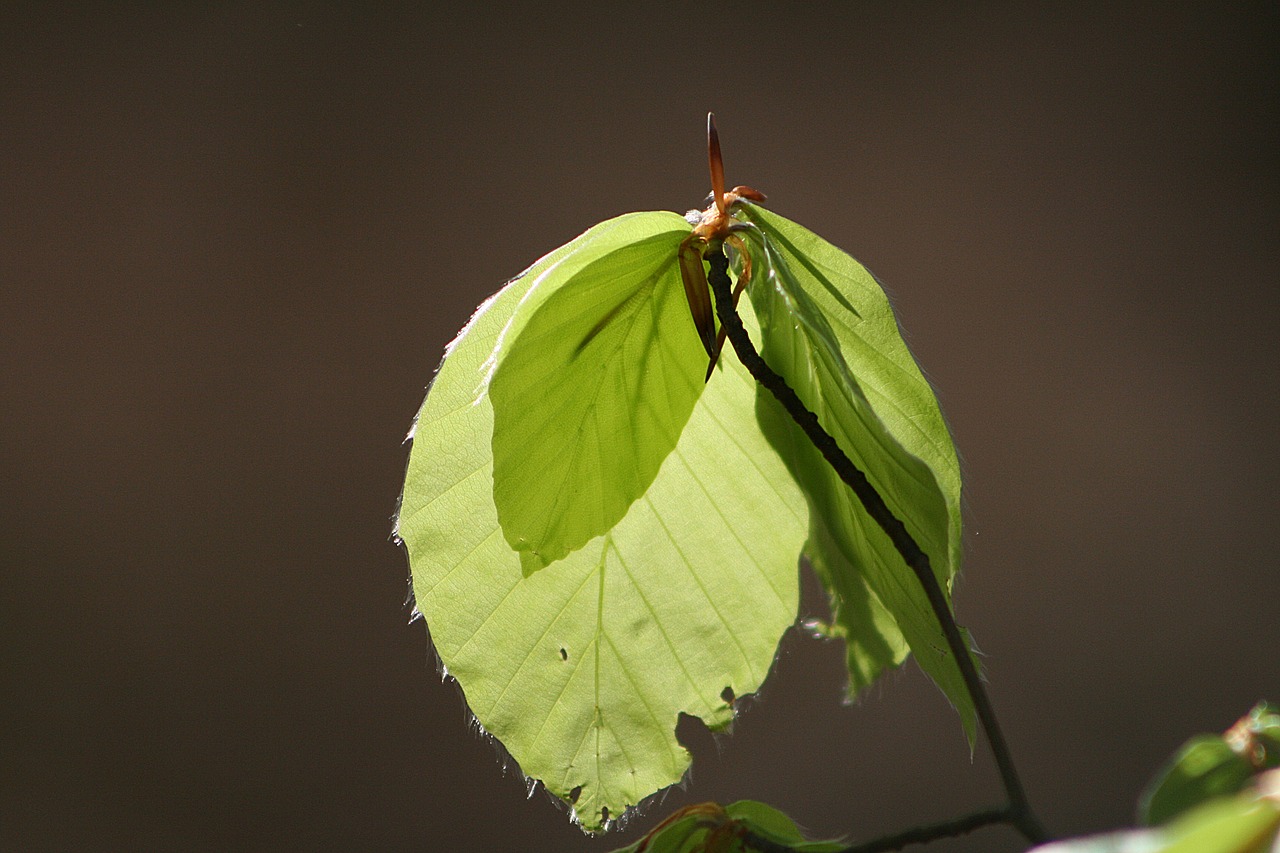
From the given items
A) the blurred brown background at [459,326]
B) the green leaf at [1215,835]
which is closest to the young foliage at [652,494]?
the green leaf at [1215,835]

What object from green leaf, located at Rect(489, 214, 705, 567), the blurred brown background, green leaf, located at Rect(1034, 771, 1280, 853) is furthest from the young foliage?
the blurred brown background

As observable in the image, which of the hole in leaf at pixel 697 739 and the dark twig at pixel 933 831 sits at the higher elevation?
the dark twig at pixel 933 831

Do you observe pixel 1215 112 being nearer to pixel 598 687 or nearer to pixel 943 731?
pixel 943 731

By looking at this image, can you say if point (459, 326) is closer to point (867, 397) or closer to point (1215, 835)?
point (867, 397)

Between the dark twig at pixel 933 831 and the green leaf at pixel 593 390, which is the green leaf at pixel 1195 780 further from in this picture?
the green leaf at pixel 593 390

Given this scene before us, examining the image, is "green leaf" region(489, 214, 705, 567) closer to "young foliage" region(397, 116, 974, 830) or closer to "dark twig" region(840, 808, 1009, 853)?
"young foliage" region(397, 116, 974, 830)

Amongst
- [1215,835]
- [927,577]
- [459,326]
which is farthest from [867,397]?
[459,326]
